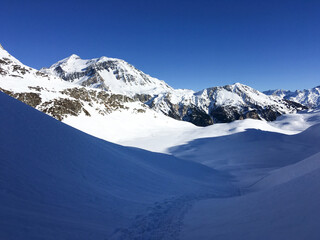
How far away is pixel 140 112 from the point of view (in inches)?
3034

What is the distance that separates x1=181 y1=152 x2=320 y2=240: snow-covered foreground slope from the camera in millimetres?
4000

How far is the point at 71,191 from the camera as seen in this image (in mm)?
6691

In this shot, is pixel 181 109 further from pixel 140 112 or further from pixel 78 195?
pixel 78 195

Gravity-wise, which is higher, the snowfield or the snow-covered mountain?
the snow-covered mountain

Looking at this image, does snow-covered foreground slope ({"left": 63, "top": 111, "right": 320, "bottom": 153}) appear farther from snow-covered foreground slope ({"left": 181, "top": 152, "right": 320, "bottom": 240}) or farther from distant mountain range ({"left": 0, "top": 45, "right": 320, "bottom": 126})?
snow-covered foreground slope ({"left": 181, "top": 152, "right": 320, "bottom": 240})

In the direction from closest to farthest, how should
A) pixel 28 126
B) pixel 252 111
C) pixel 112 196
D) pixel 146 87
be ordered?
Answer: pixel 112 196
pixel 28 126
pixel 252 111
pixel 146 87

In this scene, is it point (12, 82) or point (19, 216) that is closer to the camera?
point (19, 216)

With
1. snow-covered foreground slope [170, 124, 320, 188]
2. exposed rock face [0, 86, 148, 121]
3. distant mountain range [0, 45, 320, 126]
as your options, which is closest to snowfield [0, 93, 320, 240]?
snow-covered foreground slope [170, 124, 320, 188]

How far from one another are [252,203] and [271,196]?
2.61 ft

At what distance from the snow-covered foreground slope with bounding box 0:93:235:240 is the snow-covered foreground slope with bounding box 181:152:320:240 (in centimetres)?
108

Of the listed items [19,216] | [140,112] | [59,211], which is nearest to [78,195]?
[59,211]

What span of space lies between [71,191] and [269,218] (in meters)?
7.06

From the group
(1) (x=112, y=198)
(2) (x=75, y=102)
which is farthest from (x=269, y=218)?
(2) (x=75, y=102)

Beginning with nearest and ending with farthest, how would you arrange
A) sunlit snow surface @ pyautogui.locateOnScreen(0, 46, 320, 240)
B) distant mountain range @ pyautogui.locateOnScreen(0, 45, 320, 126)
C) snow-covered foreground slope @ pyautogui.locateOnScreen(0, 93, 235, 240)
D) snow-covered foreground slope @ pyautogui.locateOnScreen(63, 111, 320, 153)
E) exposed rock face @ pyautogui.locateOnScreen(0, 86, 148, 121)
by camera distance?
sunlit snow surface @ pyautogui.locateOnScreen(0, 46, 320, 240)
snow-covered foreground slope @ pyautogui.locateOnScreen(0, 93, 235, 240)
snow-covered foreground slope @ pyautogui.locateOnScreen(63, 111, 320, 153)
exposed rock face @ pyautogui.locateOnScreen(0, 86, 148, 121)
distant mountain range @ pyautogui.locateOnScreen(0, 45, 320, 126)
